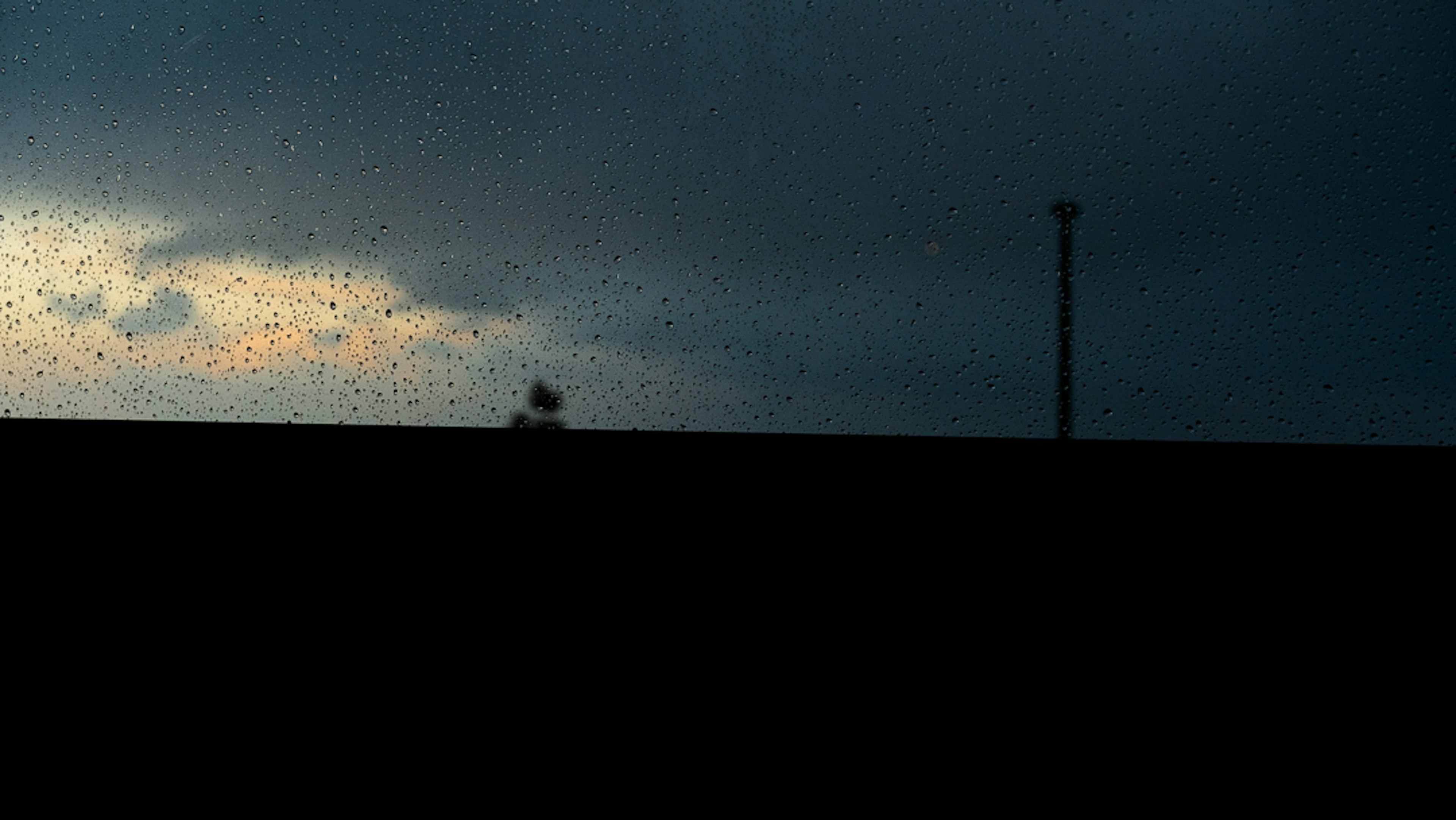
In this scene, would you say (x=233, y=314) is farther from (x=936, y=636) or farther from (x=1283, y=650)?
(x=1283, y=650)

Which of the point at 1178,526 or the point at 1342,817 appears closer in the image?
the point at 1342,817

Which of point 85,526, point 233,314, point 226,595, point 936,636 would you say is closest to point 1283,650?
point 936,636

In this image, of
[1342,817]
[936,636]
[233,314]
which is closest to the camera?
[1342,817]

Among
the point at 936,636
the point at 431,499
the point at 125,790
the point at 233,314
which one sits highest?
the point at 233,314

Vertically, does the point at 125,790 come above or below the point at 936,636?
below

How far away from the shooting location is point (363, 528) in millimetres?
Result: 1048

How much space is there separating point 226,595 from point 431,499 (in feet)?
0.78

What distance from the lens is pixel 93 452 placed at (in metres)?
1.12

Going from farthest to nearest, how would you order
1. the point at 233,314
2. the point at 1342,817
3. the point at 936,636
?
the point at 233,314, the point at 936,636, the point at 1342,817

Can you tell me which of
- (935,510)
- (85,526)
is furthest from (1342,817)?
(85,526)

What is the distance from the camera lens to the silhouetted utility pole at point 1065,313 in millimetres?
2096

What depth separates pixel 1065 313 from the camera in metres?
2.14

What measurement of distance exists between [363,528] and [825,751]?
1.75 feet

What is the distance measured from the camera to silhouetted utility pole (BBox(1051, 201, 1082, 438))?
2096mm
